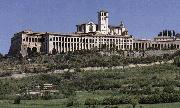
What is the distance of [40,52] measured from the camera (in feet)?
374

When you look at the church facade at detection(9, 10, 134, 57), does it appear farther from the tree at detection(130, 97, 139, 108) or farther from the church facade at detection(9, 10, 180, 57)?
the tree at detection(130, 97, 139, 108)

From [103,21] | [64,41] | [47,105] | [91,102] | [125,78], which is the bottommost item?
[47,105]

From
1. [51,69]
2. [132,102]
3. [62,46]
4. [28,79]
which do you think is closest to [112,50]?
[62,46]

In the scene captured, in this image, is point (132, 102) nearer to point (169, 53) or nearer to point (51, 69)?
point (51, 69)

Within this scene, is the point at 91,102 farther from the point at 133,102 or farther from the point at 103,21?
the point at 103,21

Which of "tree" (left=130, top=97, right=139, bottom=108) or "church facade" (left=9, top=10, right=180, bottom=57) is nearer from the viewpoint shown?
"tree" (left=130, top=97, right=139, bottom=108)

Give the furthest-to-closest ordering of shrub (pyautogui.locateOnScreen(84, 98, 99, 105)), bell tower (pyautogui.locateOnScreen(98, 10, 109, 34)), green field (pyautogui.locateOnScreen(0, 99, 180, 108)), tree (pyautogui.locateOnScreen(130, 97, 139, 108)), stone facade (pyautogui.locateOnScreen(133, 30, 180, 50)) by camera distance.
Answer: bell tower (pyautogui.locateOnScreen(98, 10, 109, 34))
stone facade (pyautogui.locateOnScreen(133, 30, 180, 50))
shrub (pyautogui.locateOnScreen(84, 98, 99, 105))
green field (pyautogui.locateOnScreen(0, 99, 180, 108))
tree (pyautogui.locateOnScreen(130, 97, 139, 108))

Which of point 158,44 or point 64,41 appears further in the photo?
point 158,44

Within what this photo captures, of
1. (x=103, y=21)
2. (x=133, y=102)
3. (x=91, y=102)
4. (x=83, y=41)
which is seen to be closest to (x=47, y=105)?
(x=91, y=102)

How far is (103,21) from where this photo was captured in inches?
5017

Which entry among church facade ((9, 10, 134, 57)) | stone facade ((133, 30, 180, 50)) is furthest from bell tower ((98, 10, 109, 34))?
stone facade ((133, 30, 180, 50))

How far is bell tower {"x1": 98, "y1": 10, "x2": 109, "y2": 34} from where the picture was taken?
12696cm

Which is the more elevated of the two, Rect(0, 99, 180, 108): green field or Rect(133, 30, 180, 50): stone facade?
Rect(133, 30, 180, 50): stone facade


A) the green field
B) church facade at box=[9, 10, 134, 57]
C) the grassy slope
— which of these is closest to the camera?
the green field
